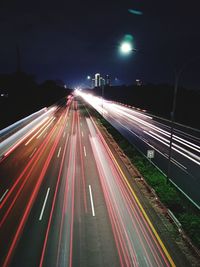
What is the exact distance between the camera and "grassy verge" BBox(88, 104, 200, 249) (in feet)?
51.9

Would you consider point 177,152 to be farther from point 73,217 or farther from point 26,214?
point 26,214

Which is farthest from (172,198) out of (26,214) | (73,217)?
(26,214)

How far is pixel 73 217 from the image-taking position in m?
17.1

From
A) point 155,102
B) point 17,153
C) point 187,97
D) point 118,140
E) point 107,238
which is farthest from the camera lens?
point 155,102

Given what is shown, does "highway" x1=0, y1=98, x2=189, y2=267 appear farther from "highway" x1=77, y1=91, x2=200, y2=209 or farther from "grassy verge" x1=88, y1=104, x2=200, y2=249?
"highway" x1=77, y1=91, x2=200, y2=209

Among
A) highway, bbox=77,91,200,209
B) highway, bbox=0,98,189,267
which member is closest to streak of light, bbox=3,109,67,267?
highway, bbox=0,98,189,267

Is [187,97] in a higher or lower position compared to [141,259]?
higher

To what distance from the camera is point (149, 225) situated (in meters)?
16.2

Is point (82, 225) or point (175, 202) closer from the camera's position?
point (82, 225)

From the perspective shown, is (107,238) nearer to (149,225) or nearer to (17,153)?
(149,225)

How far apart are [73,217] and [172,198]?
8.45 m

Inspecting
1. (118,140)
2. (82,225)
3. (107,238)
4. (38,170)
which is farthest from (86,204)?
(118,140)

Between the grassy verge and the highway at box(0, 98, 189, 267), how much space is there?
6.99 ft

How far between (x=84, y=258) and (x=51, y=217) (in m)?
4.82
